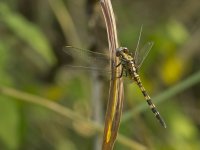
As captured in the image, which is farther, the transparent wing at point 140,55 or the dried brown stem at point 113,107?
the transparent wing at point 140,55

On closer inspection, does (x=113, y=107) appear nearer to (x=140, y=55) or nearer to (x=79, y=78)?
(x=140, y=55)

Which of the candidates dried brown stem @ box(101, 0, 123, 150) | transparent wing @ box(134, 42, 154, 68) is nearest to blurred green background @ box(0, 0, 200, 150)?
transparent wing @ box(134, 42, 154, 68)

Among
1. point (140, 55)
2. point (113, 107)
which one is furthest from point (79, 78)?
point (113, 107)

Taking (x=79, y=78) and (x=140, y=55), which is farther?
(x=79, y=78)

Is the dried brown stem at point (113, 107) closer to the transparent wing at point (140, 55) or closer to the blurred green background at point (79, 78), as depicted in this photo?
the transparent wing at point (140, 55)

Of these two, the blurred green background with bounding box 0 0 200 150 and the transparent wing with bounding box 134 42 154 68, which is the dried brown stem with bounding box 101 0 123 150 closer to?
the transparent wing with bounding box 134 42 154 68

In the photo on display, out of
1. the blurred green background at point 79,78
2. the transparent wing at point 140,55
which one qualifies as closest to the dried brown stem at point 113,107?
the transparent wing at point 140,55

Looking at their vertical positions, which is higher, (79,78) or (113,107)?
(79,78)

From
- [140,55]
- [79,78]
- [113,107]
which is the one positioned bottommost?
[113,107]

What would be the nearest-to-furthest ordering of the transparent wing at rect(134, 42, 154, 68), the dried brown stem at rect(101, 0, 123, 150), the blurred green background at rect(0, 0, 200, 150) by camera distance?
the dried brown stem at rect(101, 0, 123, 150), the transparent wing at rect(134, 42, 154, 68), the blurred green background at rect(0, 0, 200, 150)
